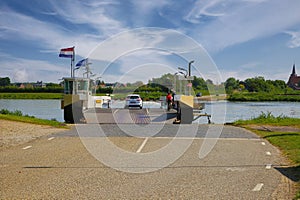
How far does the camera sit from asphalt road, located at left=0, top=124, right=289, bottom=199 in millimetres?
6148

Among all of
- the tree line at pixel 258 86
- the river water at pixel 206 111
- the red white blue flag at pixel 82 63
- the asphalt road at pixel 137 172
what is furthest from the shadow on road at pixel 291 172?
the tree line at pixel 258 86

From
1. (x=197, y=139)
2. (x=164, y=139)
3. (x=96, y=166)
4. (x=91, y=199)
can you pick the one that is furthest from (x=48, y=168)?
(x=197, y=139)

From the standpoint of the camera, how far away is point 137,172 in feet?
26.0

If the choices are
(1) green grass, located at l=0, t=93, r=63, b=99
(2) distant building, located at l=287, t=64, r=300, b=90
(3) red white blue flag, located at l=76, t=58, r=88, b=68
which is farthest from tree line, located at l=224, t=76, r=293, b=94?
(3) red white blue flag, located at l=76, t=58, r=88, b=68

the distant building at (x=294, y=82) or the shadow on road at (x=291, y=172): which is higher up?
the distant building at (x=294, y=82)

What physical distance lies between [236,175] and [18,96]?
A: 245 feet

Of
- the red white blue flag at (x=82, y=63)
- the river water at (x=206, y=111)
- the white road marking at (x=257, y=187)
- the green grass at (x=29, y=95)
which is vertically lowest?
the river water at (x=206, y=111)

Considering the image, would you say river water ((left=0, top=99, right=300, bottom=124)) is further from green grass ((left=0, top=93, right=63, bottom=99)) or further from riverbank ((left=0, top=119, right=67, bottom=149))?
green grass ((left=0, top=93, right=63, bottom=99))

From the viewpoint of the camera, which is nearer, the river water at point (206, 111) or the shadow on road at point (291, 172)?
the shadow on road at point (291, 172)

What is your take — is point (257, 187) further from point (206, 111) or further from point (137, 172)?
point (206, 111)

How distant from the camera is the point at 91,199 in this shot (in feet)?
18.8

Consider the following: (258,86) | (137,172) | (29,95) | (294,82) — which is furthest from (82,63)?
(294,82)

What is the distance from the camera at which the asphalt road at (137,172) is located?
615cm

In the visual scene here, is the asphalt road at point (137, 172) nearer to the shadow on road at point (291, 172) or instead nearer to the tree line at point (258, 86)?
the shadow on road at point (291, 172)
